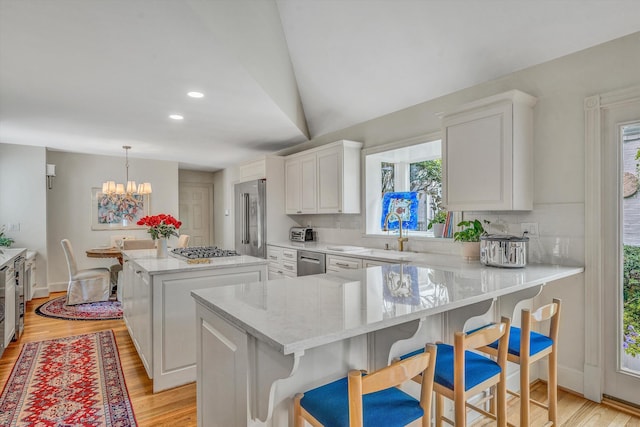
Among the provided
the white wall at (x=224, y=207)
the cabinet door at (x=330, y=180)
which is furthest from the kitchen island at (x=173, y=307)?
the white wall at (x=224, y=207)

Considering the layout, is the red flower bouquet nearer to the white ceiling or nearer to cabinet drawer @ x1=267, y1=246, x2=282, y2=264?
the white ceiling

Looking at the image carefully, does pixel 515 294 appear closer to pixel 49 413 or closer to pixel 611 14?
pixel 611 14

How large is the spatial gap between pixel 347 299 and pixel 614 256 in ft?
6.52

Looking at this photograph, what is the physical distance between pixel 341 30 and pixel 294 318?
2.73 meters

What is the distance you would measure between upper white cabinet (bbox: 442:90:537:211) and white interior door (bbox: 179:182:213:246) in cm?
649

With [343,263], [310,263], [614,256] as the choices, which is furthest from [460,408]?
[310,263]

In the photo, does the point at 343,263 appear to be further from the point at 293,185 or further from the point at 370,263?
the point at 293,185

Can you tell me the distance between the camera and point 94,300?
15.8 feet

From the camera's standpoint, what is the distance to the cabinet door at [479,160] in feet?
7.89

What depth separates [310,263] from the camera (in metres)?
3.84

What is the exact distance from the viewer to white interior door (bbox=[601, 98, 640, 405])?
2213 millimetres

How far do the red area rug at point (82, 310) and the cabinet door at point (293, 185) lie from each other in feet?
8.28

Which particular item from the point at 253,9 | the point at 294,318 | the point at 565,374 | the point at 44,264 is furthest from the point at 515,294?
the point at 44,264

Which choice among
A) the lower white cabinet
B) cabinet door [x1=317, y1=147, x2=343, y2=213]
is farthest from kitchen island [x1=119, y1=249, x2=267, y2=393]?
cabinet door [x1=317, y1=147, x2=343, y2=213]
